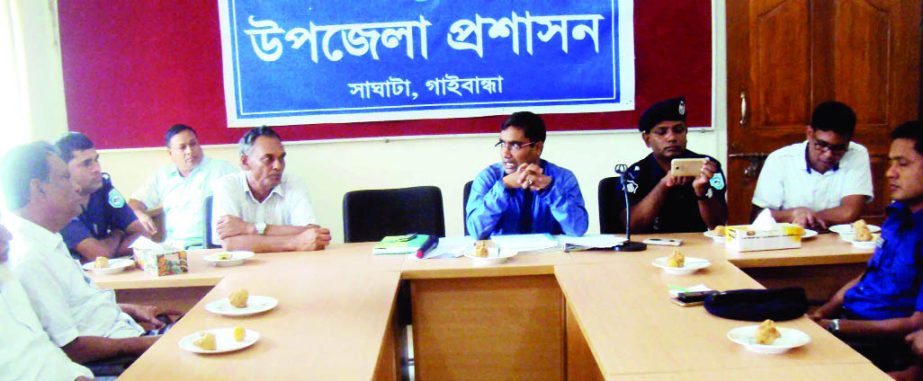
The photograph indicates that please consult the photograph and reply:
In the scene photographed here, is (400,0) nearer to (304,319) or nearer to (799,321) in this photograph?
(304,319)

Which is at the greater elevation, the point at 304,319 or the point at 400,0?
the point at 400,0

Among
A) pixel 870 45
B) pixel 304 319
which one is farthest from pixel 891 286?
pixel 870 45

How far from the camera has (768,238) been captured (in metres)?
2.45

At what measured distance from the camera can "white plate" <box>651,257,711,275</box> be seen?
2068 millimetres

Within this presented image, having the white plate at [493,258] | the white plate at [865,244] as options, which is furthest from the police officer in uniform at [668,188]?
the white plate at [493,258]

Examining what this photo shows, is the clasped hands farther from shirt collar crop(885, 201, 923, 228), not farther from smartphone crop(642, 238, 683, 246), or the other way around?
shirt collar crop(885, 201, 923, 228)

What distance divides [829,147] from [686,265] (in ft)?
4.01

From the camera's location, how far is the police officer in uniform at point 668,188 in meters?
2.83

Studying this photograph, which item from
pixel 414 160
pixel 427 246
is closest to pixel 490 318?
pixel 427 246

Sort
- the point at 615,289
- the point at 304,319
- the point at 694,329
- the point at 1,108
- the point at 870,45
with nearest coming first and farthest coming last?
the point at 694,329, the point at 304,319, the point at 615,289, the point at 1,108, the point at 870,45

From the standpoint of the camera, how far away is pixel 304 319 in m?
1.74

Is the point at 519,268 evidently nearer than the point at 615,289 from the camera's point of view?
No

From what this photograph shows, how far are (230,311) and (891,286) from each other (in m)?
1.83

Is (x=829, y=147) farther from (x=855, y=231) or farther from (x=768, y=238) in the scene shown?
(x=768, y=238)
